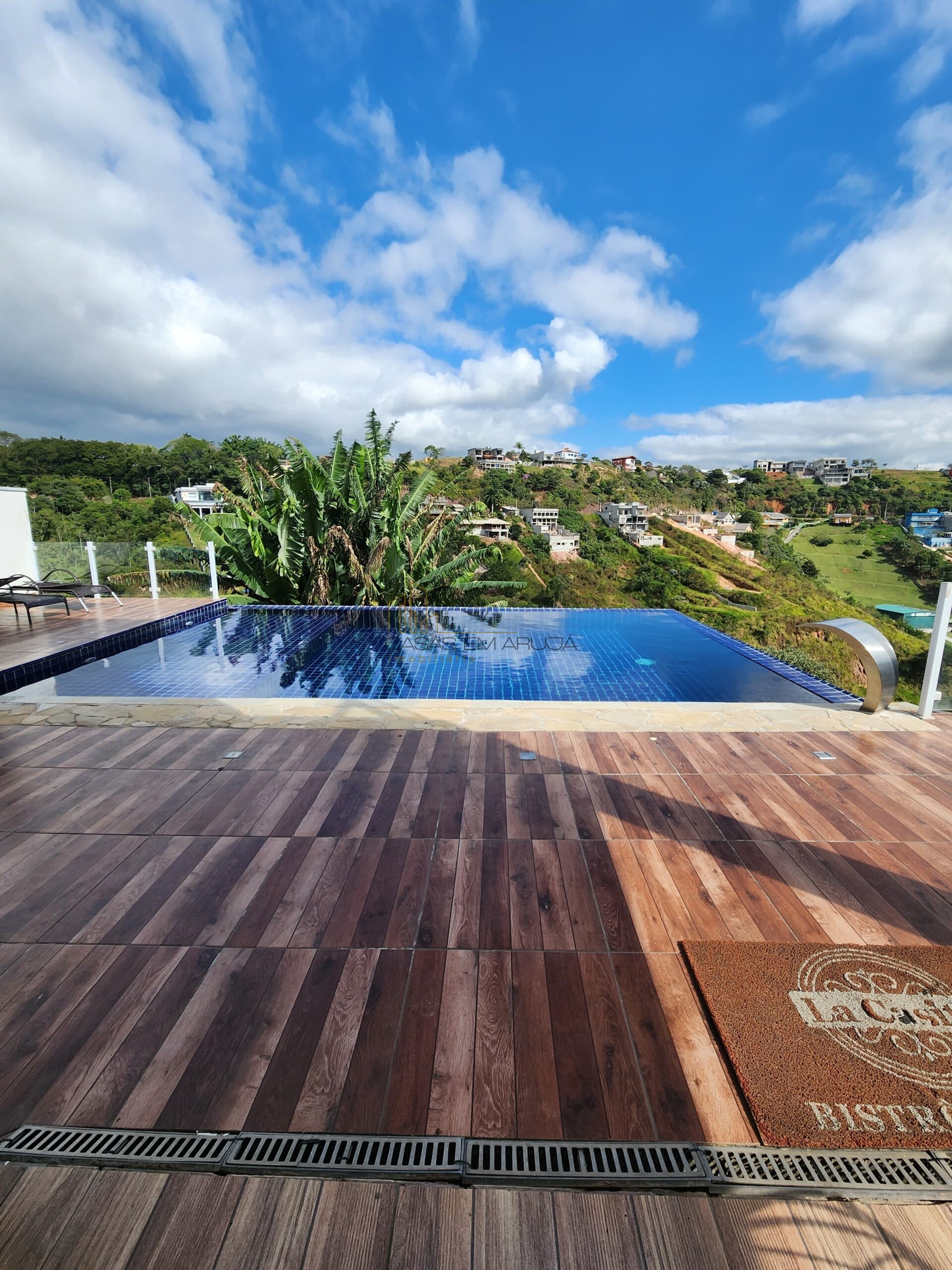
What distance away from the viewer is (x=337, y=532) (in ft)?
27.0

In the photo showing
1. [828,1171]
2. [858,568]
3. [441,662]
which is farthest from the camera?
[858,568]

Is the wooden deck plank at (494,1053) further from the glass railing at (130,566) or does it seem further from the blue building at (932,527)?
the blue building at (932,527)

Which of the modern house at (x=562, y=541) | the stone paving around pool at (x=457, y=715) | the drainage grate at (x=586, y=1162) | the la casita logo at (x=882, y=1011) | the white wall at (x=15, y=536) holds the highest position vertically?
the white wall at (x=15, y=536)

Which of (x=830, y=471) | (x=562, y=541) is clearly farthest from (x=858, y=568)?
(x=830, y=471)

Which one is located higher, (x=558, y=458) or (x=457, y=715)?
(x=558, y=458)

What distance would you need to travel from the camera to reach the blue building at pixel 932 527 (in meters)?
40.9

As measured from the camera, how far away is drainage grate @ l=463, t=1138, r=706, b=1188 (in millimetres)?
1164

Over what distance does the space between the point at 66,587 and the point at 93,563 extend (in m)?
0.82

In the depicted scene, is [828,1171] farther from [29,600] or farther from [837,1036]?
[29,600]

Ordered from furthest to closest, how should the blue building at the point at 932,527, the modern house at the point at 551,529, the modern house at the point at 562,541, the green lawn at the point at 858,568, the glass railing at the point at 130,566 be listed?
the blue building at the point at 932,527, the green lawn at the point at 858,568, the modern house at the point at 551,529, the modern house at the point at 562,541, the glass railing at the point at 130,566

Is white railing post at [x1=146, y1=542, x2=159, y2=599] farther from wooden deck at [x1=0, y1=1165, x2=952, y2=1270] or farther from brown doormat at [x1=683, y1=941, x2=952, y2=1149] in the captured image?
brown doormat at [x1=683, y1=941, x2=952, y2=1149]

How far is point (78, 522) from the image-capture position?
22906 millimetres

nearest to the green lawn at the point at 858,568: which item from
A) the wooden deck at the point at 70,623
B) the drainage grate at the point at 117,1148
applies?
the wooden deck at the point at 70,623

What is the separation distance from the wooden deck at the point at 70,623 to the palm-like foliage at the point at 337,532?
128cm
